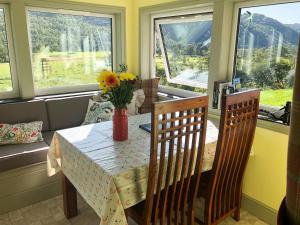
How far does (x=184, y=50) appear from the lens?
Answer: 127 inches

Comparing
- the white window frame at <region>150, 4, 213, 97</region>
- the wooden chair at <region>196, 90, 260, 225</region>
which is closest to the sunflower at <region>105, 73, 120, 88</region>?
the wooden chair at <region>196, 90, 260, 225</region>

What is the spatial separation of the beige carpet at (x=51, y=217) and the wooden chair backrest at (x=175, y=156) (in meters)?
0.71

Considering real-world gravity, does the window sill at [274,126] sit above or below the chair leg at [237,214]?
above

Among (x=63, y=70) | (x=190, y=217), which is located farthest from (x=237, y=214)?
(x=63, y=70)

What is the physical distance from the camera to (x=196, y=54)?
3.05m

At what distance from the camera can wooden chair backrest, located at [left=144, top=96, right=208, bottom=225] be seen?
1.32 meters

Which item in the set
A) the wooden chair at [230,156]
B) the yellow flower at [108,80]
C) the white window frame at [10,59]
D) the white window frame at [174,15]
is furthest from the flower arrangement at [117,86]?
the white window frame at [10,59]

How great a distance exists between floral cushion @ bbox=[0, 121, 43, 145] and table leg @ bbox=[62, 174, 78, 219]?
0.73 meters

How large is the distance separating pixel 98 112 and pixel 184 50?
1.36 meters

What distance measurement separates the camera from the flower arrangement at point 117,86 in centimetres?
169

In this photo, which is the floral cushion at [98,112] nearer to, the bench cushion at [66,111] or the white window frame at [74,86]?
the bench cushion at [66,111]

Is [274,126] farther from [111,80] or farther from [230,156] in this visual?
[111,80]

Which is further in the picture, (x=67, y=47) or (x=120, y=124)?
(x=67, y=47)

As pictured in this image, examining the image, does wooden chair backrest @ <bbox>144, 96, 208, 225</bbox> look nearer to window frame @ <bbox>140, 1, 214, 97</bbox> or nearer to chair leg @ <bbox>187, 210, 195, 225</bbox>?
chair leg @ <bbox>187, 210, 195, 225</bbox>
